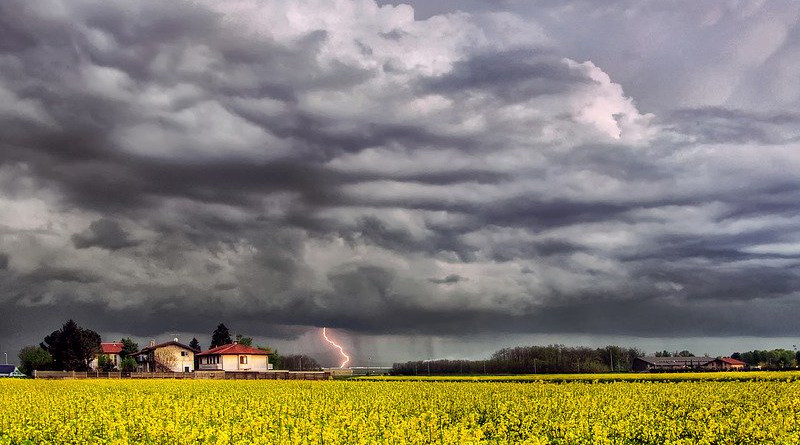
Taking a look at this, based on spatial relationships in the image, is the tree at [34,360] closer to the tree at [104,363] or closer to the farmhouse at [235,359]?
the tree at [104,363]

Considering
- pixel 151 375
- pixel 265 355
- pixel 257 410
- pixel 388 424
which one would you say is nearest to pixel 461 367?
pixel 265 355

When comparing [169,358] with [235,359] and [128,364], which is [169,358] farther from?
[235,359]

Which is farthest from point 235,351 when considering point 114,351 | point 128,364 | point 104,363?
point 114,351

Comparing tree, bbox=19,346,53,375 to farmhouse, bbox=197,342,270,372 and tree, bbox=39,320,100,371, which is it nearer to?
tree, bbox=39,320,100,371

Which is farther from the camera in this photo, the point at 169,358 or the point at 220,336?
the point at 220,336

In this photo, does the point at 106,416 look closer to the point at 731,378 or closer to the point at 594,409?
the point at 594,409

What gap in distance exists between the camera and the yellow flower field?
26.6 metres

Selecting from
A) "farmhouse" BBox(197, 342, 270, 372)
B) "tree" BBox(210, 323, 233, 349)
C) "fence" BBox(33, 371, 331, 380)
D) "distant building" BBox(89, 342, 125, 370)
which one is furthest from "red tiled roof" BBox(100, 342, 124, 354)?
"fence" BBox(33, 371, 331, 380)

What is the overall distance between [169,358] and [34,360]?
1767 inches

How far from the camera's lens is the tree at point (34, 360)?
175125 mm

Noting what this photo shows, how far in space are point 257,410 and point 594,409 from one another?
16.8 meters

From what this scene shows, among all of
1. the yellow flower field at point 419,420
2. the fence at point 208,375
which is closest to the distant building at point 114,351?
the fence at point 208,375

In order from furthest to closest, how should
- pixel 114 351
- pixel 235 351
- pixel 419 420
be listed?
pixel 114 351, pixel 235 351, pixel 419 420

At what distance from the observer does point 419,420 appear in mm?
28500
